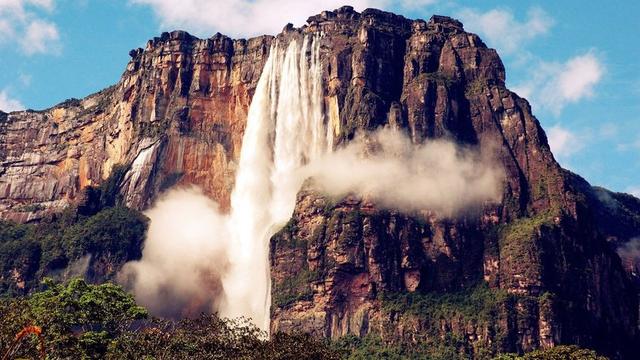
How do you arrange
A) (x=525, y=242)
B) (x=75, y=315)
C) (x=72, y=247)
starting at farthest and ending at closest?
1. (x=72, y=247)
2. (x=525, y=242)
3. (x=75, y=315)

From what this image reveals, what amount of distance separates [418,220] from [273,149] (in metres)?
31.7

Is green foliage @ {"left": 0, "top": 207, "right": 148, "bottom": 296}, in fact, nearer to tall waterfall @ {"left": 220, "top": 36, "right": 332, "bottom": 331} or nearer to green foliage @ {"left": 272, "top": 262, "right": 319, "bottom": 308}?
tall waterfall @ {"left": 220, "top": 36, "right": 332, "bottom": 331}

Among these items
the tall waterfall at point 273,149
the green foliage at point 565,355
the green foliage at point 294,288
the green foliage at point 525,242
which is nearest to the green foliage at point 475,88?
the tall waterfall at point 273,149

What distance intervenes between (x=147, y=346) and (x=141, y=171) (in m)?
94.5

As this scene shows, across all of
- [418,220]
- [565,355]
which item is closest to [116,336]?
[565,355]

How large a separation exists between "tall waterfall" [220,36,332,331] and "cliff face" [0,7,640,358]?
2684mm

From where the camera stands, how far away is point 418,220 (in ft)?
566

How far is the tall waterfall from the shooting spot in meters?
185

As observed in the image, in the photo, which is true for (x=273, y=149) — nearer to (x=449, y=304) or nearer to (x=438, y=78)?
(x=438, y=78)

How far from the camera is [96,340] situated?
104000 mm

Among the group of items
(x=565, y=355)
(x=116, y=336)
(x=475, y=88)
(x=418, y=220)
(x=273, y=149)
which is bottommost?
(x=116, y=336)

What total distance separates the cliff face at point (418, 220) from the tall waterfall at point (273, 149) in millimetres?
2684

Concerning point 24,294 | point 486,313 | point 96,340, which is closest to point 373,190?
point 486,313

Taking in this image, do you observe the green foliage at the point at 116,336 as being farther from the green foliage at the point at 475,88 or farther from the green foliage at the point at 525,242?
the green foliage at the point at 475,88
